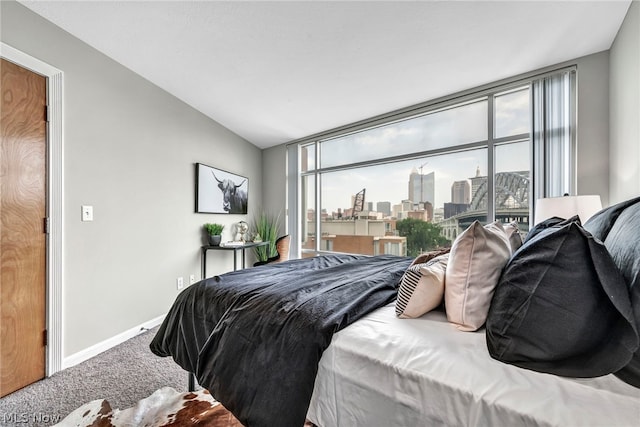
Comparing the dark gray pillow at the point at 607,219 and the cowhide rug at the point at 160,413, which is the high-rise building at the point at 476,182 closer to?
A: the dark gray pillow at the point at 607,219

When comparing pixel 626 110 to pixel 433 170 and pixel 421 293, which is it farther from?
pixel 421 293

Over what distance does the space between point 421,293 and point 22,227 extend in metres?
2.50

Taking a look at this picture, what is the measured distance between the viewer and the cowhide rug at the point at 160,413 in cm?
131

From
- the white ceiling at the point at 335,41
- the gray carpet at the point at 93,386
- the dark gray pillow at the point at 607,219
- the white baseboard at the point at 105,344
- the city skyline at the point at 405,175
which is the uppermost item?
the white ceiling at the point at 335,41

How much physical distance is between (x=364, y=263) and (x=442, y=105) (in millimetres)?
2134

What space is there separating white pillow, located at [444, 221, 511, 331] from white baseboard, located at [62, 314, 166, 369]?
267cm

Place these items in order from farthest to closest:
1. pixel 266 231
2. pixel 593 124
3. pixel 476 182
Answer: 1. pixel 266 231
2. pixel 476 182
3. pixel 593 124

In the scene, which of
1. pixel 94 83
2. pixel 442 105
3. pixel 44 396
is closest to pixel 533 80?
pixel 442 105

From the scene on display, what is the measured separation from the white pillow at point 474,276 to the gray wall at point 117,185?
2.62 m

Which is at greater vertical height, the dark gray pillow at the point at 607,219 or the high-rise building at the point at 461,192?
the high-rise building at the point at 461,192

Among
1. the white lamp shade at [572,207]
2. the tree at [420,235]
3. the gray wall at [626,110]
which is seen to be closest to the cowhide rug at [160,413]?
the white lamp shade at [572,207]

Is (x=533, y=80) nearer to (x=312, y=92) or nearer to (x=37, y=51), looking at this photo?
(x=312, y=92)

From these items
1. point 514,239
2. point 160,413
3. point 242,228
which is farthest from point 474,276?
point 242,228

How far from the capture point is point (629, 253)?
0.74 meters
